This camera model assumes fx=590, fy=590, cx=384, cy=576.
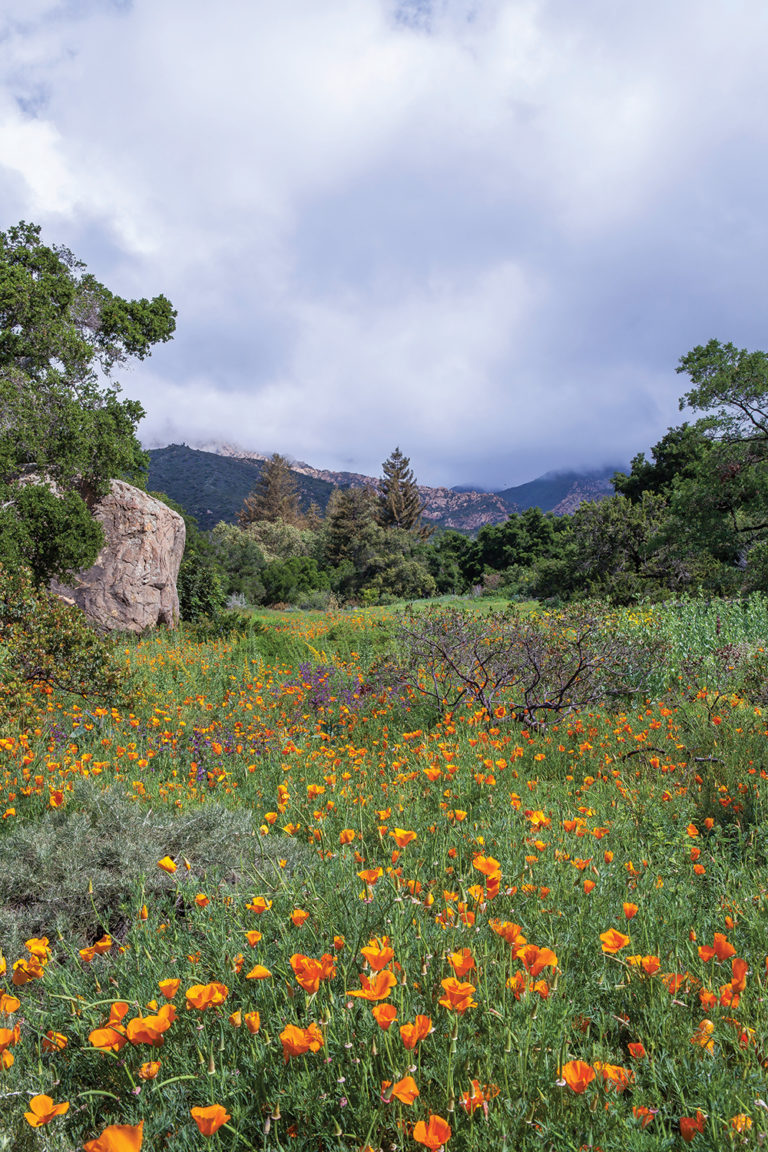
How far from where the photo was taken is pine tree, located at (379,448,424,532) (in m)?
47.2

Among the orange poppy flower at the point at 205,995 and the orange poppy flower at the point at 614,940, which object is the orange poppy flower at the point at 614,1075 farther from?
the orange poppy flower at the point at 205,995

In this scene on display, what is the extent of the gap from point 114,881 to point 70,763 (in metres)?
1.76

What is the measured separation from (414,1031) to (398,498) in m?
47.0

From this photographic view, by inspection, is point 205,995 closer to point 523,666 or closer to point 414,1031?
point 414,1031

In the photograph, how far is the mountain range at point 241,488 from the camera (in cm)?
8506

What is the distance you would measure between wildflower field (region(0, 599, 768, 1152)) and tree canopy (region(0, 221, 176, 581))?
8.64 metres

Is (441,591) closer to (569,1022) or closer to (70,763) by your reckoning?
(70,763)

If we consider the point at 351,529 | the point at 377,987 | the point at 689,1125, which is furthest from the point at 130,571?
the point at 351,529

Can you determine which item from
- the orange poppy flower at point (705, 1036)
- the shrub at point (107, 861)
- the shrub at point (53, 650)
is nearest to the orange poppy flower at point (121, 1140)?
the orange poppy flower at point (705, 1036)

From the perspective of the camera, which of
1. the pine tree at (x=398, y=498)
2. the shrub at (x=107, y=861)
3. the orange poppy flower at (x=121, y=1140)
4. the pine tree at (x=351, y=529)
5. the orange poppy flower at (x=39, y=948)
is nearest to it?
the orange poppy flower at (x=121, y=1140)

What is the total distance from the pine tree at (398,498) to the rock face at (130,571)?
3304 cm

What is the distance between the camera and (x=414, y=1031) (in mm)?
1164

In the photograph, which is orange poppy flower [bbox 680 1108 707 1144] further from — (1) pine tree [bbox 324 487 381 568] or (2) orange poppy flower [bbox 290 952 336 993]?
(1) pine tree [bbox 324 487 381 568]

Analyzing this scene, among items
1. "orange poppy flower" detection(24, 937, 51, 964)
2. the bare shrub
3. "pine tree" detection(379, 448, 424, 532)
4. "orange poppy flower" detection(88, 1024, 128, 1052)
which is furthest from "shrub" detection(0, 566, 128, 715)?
"pine tree" detection(379, 448, 424, 532)
